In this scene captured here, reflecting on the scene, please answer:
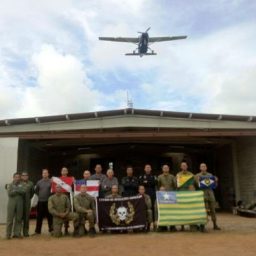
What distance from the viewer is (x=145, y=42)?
27781 mm

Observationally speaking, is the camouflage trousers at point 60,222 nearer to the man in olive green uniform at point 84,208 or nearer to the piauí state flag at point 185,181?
the man in olive green uniform at point 84,208

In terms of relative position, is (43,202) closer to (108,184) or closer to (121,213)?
(108,184)

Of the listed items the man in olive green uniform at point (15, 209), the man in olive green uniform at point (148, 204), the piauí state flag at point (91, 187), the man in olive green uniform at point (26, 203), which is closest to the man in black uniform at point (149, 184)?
the man in olive green uniform at point (148, 204)

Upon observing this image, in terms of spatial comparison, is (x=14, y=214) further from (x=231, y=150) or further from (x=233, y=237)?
(x=231, y=150)

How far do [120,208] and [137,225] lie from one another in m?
0.57

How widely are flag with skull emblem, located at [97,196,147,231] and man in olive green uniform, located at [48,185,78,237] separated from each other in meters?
0.71

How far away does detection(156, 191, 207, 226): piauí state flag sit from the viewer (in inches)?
391

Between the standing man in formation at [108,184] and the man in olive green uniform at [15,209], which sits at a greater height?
the standing man in formation at [108,184]

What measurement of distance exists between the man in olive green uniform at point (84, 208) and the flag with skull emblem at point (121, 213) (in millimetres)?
250

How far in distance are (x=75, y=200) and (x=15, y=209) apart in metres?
1.45

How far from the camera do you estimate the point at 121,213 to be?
32.5ft

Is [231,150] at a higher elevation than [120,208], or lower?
higher

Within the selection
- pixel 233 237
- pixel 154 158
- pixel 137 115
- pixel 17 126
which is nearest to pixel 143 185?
pixel 233 237

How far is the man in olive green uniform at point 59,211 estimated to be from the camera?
31.1ft
